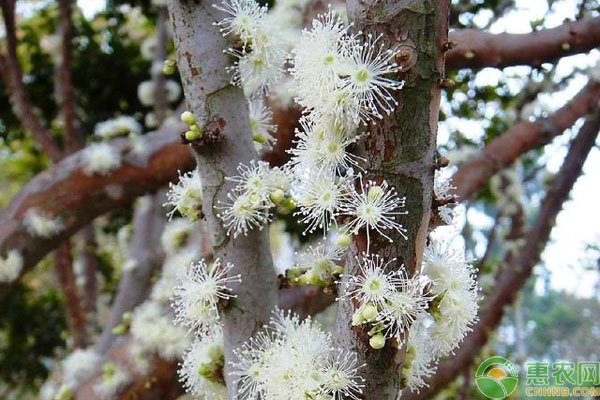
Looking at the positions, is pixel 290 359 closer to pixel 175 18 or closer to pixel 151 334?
pixel 175 18

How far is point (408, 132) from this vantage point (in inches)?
41.9

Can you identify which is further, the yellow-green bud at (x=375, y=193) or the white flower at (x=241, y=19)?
the white flower at (x=241, y=19)

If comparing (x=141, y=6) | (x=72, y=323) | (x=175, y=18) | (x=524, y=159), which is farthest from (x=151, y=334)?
(x=524, y=159)

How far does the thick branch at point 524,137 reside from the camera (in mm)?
2814

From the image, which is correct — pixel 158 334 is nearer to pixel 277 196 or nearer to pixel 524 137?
pixel 277 196

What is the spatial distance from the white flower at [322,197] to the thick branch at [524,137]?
1.76 meters

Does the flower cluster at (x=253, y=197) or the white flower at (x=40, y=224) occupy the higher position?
the flower cluster at (x=253, y=197)

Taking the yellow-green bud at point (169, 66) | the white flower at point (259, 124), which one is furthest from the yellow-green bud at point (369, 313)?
the yellow-green bud at point (169, 66)

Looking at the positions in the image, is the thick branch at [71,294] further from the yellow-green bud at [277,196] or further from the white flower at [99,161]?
the yellow-green bud at [277,196]

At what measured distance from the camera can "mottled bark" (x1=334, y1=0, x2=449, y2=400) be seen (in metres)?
1.05

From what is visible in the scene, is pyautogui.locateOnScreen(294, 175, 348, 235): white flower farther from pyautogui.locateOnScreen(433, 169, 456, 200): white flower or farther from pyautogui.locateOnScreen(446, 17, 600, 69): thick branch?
pyautogui.locateOnScreen(446, 17, 600, 69): thick branch

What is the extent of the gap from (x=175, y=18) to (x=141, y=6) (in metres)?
2.73

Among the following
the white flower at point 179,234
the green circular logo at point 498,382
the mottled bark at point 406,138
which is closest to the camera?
the mottled bark at point 406,138

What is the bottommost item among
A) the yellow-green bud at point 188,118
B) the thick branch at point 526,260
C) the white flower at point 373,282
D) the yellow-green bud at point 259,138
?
the thick branch at point 526,260
